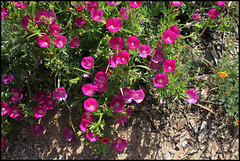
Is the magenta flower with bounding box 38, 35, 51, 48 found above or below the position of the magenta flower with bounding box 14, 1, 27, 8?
below

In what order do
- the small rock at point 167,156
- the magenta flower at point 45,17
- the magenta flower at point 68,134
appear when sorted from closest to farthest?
the magenta flower at point 45,17 < the magenta flower at point 68,134 < the small rock at point 167,156

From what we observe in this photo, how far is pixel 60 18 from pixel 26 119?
48.3 inches

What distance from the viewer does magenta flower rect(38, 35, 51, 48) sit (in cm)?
210

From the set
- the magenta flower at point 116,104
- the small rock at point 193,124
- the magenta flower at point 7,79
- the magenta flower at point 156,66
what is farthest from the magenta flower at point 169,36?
the magenta flower at point 7,79

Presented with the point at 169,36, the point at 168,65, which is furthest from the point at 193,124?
the point at 169,36

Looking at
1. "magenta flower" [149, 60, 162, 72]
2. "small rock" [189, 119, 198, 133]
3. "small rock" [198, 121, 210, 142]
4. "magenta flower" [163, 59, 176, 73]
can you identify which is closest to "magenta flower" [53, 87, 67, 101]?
"magenta flower" [149, 60, 162, 72]

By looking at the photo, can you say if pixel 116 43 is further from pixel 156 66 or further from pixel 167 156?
pixel 167 156

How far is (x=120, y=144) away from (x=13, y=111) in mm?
1203

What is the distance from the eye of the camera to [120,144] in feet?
8.36

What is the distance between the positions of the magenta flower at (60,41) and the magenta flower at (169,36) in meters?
0.97

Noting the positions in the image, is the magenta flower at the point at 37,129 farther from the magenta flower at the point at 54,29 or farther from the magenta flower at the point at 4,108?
the magenta flower at the point at 54,29

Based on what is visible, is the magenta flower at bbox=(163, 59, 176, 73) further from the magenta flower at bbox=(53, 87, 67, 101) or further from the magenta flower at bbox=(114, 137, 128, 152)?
the magenta flower at bbox=(53, 87, 67, 101)

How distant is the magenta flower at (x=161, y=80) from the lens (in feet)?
7.11

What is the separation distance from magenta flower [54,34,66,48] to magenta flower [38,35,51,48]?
10cm
